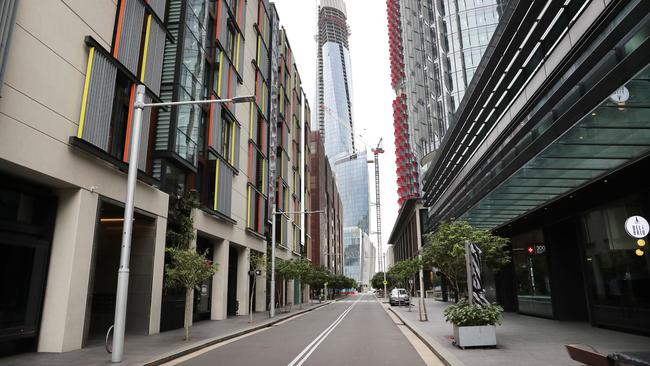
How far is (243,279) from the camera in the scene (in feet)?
107

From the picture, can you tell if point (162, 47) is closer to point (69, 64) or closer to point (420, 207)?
point (69, 64)

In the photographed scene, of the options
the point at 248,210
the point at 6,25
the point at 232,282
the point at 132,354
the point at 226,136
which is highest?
the point at 226,136

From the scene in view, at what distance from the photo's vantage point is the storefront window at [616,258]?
15578 millimetres

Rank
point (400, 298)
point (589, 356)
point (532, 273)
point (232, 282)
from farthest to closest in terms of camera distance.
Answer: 1. point (400, 298)
2. point (232, 282)
3. point (532, 273)
4. point (589, 356)

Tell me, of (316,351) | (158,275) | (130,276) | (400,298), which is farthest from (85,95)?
(400,298)

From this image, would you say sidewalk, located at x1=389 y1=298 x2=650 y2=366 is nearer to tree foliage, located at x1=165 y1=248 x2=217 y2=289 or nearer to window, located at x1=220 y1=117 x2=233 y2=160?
tree foliage, located at x1=165 y1=248 x2=217 y2=289

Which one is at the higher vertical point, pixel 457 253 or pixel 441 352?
pixel 457 253

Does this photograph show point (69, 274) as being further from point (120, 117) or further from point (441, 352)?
point (441, 352)

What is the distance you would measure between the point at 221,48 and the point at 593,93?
22.5 meters

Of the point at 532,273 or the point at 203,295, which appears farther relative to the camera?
the point at 203,295

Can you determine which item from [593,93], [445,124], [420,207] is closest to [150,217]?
[593,93]

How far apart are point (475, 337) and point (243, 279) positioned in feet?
74.8

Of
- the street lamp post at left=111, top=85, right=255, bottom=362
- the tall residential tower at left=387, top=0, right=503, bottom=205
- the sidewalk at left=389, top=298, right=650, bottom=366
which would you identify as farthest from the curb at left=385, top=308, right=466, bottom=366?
the tall residential tower at left=387, top=0, right=503, bottom=205

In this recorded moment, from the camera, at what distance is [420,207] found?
84562mm
